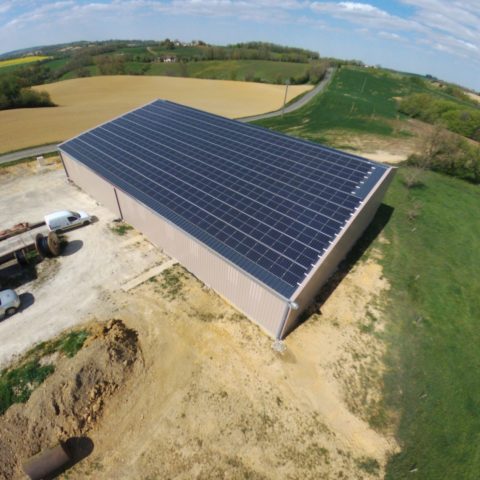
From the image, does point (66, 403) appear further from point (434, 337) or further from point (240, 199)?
point (434, 337)

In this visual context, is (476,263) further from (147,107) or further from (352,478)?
(147,107)

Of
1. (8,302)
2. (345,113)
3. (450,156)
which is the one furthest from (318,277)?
(345,113)

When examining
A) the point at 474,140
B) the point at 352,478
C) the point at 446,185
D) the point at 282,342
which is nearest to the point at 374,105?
the point at 474,140

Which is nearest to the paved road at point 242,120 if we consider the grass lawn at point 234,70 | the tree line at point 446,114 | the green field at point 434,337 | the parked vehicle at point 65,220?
the grass lawn at point 234,70

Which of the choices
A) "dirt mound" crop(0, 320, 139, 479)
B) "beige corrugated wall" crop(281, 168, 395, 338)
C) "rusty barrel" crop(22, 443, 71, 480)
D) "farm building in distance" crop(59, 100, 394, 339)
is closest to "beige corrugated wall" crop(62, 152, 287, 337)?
"farm building in distance" crop(59, 100, 394, 339)

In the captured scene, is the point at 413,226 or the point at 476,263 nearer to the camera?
the point at 476,263
